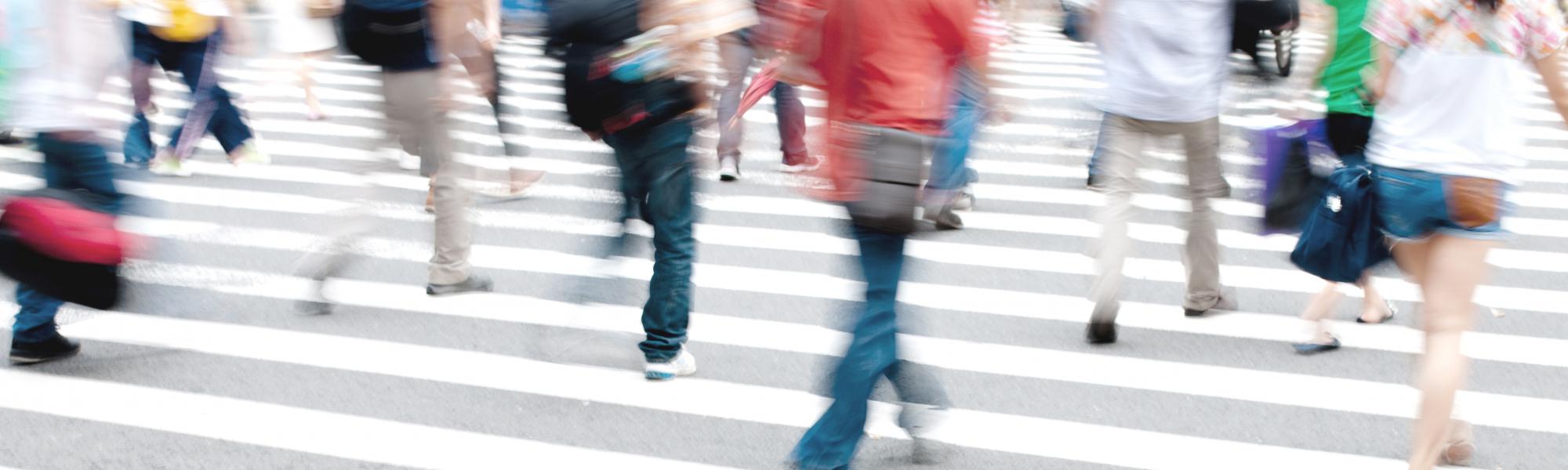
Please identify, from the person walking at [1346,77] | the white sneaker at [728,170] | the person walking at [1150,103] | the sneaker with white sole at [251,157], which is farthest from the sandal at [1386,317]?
the sneaker with white sole at [251,157]

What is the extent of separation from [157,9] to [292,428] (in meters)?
4.05

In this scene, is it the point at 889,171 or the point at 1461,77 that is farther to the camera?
the point at 1461,77

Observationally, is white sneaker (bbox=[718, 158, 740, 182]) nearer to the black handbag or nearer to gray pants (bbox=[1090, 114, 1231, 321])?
gray pants (bbox=[1090, 114, 1231, 321])

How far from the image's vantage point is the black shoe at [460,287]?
22.2 feet

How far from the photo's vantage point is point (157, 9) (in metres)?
8.34

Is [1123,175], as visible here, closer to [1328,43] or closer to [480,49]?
[1328,43]

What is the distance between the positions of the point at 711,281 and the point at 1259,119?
6857 mm

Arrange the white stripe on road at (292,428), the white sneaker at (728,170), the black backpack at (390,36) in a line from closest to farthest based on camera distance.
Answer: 1. the white stripe on road at (292,428)
2. the black backpack at (390,36)
3. the white sneaker at (728,170)

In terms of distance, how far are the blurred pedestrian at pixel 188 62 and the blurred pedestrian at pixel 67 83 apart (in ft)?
9.23

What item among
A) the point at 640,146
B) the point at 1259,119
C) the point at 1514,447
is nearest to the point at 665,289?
the point at 640,146

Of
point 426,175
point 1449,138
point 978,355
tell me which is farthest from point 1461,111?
point 426,175

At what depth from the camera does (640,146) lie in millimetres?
5195

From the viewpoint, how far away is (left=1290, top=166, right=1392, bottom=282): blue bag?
4465 mm

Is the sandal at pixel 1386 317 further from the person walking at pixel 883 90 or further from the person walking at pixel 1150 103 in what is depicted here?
Answer: the person walking at pixel 883 90
